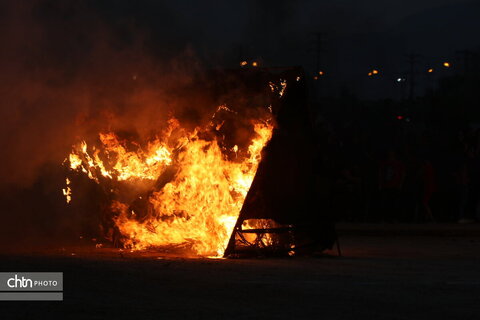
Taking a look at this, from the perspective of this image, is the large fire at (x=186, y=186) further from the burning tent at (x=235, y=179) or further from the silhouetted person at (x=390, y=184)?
the silhouetted person at (x=390, y=184)

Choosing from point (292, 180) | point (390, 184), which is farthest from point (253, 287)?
point (390, 184)

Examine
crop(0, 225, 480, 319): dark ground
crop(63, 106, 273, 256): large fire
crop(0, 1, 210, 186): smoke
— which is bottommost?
crop(0, 225, 480, 319): dark ground

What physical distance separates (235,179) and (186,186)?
2.48 feet

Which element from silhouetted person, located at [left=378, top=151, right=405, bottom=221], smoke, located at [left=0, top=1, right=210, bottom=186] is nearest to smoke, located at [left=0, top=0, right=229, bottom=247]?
smoke, located at [left=0, top=1, right=210, bottom=186]

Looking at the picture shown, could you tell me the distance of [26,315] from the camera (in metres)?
8.90

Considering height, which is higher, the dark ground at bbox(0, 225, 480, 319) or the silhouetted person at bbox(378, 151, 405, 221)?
the silhouetted person at bbox(378, 151, 405, 221)

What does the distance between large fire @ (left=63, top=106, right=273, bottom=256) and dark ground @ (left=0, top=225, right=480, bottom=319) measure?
0.71 m

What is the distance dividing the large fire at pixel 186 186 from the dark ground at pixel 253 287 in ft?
2.32

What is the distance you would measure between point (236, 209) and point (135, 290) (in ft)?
14.9

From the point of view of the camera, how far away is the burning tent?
14.3m

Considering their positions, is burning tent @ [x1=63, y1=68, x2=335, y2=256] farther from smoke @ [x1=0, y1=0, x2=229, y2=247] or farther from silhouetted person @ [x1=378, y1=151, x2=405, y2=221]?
silhouetted person @ [x1=378, y1=151, x2=405, y2=221]

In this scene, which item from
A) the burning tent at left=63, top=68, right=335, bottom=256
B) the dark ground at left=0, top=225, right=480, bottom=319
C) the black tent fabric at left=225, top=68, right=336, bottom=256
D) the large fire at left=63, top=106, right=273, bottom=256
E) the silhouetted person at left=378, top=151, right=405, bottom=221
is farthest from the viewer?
the silhouetted person at left=378, top=151, right=405, bottom=221

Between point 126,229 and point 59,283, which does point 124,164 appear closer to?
point 126,229

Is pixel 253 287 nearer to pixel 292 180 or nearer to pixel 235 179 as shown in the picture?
pixel 292 180
